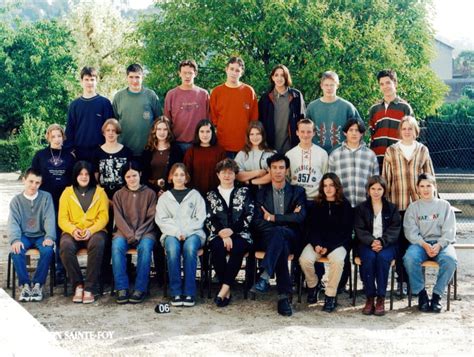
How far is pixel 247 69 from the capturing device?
44.8 ft

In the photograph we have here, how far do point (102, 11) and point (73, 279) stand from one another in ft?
98.1

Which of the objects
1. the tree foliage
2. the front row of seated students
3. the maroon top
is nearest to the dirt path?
the front row of seated students

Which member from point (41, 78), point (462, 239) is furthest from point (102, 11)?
point (462, 239)

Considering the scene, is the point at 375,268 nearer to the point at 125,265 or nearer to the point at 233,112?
the point at 233,112

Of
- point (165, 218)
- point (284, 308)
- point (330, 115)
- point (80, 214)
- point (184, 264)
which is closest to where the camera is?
point (284, 308)

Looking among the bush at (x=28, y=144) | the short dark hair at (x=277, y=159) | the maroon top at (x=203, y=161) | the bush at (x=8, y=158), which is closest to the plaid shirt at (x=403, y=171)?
the short dark hair at (x=277, y=159)

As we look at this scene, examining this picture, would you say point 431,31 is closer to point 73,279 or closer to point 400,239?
point 400,239

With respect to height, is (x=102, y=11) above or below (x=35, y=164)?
above

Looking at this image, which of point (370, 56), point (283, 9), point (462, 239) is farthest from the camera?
point (370, 56)

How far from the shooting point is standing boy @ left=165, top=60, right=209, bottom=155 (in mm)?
7555

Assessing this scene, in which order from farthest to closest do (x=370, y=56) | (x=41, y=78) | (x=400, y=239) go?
(x=41, y=78) < (x=370, y=56) < (x=400, y=239)

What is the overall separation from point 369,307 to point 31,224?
3557mm

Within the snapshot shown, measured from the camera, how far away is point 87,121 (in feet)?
24.7

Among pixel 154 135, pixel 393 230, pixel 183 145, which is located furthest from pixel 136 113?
pixel 393 230
